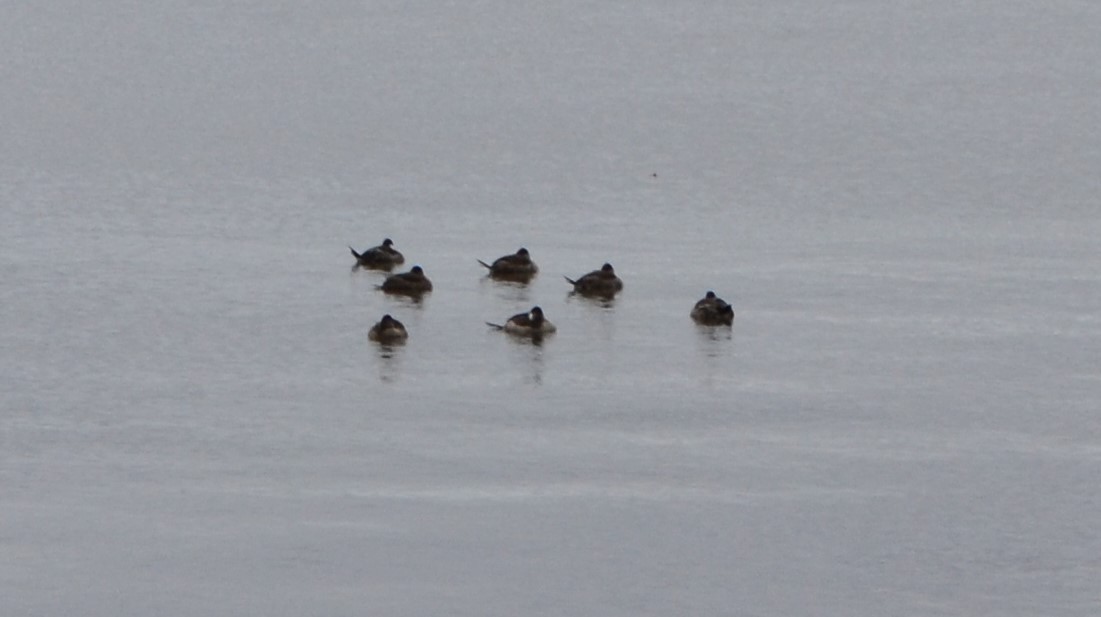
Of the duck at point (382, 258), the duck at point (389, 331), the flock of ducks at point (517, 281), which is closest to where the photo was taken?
Answer: the duck at point (389, 331)

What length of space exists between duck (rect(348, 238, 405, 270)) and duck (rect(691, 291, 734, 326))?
474 centimetres

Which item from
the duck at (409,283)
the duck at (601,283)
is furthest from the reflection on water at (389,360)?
the duck at (601,283)

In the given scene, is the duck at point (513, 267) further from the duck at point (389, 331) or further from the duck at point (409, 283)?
the duck at point (389, 331)

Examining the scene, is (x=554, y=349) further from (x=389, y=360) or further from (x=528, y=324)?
(x=389, y=360)

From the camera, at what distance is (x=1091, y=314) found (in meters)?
24.8

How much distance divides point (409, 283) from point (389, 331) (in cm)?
284

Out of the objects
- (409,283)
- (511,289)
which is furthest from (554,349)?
(409,283)

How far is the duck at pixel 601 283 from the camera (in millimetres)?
25641

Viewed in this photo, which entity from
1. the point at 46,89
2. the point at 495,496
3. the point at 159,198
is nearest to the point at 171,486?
the point at 495,496

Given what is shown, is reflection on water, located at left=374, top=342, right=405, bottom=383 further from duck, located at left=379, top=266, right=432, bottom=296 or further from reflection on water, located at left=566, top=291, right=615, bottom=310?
reflection on water, located at left=566, top=291, right=615, bottom=310

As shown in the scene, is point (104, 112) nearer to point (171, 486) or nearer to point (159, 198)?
point (159, 198)

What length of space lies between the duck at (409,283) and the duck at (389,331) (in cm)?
251

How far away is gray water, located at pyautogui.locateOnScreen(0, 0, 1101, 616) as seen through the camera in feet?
52.4

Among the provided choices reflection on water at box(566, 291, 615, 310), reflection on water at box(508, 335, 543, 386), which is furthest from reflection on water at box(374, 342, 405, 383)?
reflection on water at box(566, 291, 615, 310)
